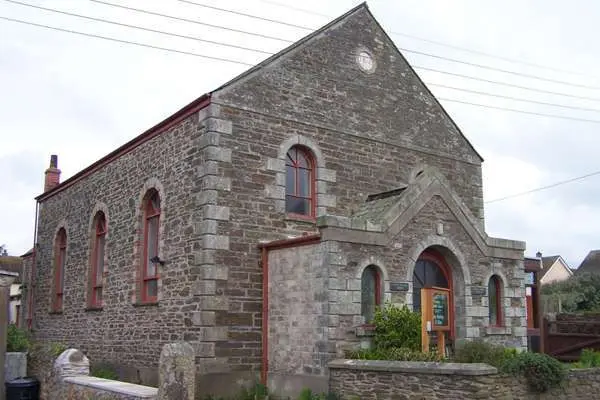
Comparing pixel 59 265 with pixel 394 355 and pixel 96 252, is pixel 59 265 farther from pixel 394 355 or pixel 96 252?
pixel 394 355

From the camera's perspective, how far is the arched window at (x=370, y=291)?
1367 centimetres

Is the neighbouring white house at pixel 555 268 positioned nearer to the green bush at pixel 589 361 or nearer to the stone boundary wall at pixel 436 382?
the green bush at pixel 589 361

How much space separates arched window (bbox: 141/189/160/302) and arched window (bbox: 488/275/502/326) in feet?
26.6

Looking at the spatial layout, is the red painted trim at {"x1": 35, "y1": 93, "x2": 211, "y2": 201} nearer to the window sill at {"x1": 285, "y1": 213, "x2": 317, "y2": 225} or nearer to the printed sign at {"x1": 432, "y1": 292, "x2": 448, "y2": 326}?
the window sill at {"x1": 285, "y1": 213, "x2": 317, "y2": 225}

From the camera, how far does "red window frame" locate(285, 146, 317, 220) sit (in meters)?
16.0

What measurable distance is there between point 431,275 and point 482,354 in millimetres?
3511

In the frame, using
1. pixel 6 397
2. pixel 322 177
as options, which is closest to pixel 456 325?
pixel 322 177

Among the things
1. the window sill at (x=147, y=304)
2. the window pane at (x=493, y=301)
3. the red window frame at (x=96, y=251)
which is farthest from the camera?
the red window frame at (x=96, y=251)

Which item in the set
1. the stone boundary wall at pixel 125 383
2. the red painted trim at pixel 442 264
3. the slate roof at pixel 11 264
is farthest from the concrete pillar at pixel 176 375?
the slate roof at pixel 11 264

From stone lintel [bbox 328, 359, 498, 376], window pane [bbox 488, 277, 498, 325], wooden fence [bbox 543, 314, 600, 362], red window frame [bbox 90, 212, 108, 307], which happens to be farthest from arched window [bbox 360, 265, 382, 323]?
red window frame [bbox 90, 212, 108, 307]

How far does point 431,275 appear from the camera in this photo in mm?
Result: 15281

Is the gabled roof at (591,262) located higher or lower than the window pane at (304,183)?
higher

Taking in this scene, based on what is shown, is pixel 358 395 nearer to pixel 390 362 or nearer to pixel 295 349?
pixel 390 362

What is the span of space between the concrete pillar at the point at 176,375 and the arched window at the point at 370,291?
528 cm
